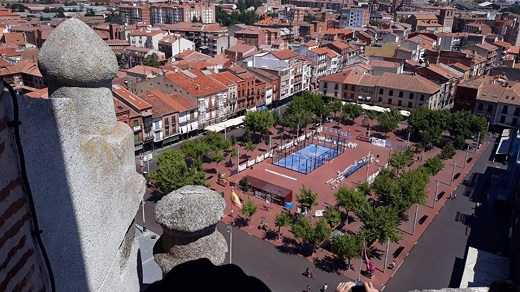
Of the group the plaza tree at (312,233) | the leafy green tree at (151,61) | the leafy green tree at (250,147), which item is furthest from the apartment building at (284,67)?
the plaza tree at (312,233)

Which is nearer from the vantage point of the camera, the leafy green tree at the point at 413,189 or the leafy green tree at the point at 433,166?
the leafy green tree at the point at 413,189

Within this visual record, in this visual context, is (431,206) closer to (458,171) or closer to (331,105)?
(458,171)

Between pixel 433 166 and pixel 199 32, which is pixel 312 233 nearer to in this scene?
pixel 433 166

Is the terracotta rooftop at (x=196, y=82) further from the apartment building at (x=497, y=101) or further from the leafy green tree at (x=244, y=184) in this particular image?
the apartment building at (x=497, y=101)

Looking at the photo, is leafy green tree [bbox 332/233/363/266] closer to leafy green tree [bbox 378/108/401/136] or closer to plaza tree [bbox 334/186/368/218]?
plaza tree [bbox 334/186/368/218]

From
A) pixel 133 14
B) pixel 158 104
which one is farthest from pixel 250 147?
pixel 133 14

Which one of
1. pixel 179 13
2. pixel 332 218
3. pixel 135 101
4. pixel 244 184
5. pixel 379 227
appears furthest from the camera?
pixel 179 13
